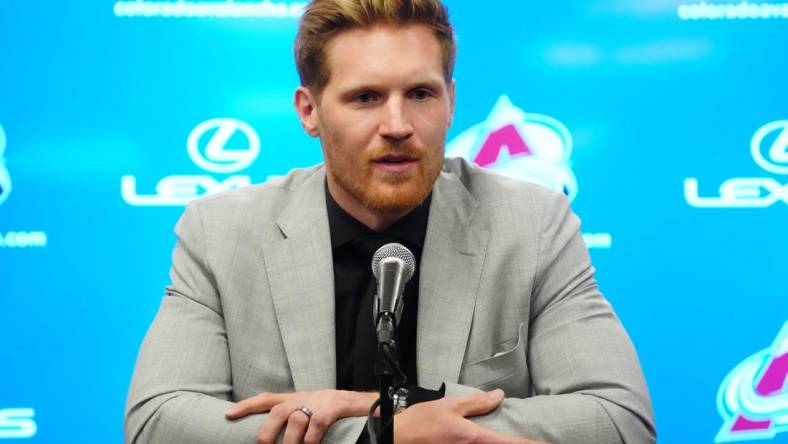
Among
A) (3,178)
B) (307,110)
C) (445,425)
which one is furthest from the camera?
(3,178)

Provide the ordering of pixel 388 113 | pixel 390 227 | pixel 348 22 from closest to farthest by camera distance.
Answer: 1. pixel 388 113
2. pixel 348 22
3. pixel 390 227

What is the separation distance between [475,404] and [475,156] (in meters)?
1.78

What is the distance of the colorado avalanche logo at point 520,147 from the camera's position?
11.8 ft

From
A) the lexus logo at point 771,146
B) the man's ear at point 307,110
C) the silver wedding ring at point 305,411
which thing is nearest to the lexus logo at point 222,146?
the man's ear at point 307,110

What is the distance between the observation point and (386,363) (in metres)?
1.51

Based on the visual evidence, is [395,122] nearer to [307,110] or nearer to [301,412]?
[307,110]

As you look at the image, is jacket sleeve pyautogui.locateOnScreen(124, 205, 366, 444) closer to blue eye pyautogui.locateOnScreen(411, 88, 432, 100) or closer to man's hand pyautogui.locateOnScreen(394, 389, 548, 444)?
man's hand pyautogui.locateOnScreen(394, 389, 548, 444)

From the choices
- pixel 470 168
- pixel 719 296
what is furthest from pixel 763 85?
pixel 470 168

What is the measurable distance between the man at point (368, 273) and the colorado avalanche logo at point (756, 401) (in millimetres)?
1583

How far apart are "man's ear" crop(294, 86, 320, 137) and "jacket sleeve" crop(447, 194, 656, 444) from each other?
76 centimetres

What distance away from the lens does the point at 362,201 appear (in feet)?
7.77

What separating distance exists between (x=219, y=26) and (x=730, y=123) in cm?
228

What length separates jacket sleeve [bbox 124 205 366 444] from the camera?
6.57 ft

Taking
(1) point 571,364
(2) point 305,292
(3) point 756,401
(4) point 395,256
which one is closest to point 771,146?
(3) point 756,401
